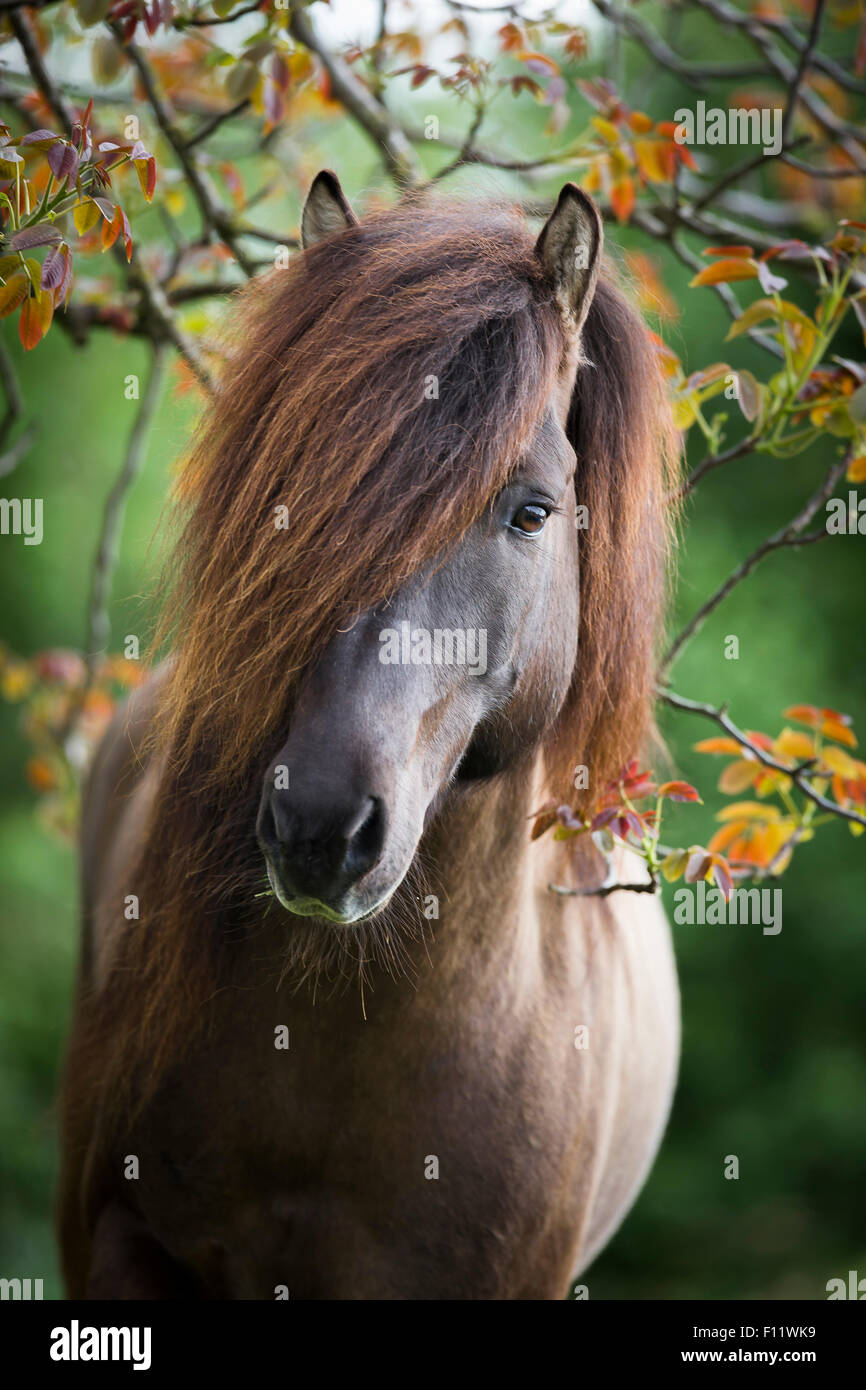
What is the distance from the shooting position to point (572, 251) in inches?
65.6

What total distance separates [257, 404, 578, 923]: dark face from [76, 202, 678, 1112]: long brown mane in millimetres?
54

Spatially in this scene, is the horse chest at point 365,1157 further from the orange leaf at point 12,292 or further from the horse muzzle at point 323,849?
the orange leaf at point 12,292

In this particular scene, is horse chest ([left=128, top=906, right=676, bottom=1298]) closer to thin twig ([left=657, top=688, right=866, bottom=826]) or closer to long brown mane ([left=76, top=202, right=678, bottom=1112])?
long brown mane ([left=76, top=202, right=678, bottom=1112])

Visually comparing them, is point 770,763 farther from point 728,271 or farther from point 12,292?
point 12,292

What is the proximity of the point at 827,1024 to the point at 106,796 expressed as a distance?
5684 mm

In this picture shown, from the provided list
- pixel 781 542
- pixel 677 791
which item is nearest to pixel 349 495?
pixel 677 791

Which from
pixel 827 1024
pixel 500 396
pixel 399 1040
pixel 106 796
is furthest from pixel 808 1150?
pixel 500 396

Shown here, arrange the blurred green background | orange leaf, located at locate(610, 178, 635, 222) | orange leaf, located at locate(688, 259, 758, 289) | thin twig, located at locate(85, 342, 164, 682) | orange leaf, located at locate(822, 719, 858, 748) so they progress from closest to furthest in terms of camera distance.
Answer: orange leaf, located at locate(688, 259, 758, 289), orange leaf, located at locate(822, 719, 858, 748), orange leaf, located at locate(610, 178, 635, 222), thin twig, located at locate(85, 342, 164, 682), the blurred green background

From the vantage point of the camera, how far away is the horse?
142 centimetres

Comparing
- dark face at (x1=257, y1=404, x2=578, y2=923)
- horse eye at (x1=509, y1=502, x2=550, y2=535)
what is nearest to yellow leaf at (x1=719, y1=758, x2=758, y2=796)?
dark face at (x1=257, y1=404, x2=578, y2=923)

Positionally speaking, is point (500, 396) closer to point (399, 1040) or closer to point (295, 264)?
point (295, 264)

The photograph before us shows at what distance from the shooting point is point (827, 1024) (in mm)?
7262

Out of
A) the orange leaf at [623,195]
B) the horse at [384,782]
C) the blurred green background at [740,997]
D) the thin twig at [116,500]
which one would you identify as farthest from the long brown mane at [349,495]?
the blurred green background at [740,997]

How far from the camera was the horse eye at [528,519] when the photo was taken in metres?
1.55
